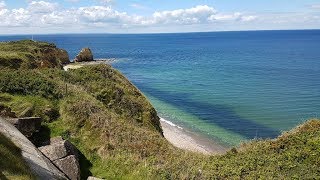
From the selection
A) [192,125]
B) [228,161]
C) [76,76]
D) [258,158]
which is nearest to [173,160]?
[228,161]

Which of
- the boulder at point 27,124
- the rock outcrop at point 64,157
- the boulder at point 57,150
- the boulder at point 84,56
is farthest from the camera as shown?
the boulder at point 84,56

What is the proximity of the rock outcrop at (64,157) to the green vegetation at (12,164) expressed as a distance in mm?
3032

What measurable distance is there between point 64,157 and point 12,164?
5.55 meters

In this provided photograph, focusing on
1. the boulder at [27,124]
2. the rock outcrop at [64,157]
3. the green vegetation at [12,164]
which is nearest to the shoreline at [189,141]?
the boulder at [27,124]

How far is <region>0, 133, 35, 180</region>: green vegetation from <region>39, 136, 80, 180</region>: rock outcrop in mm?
3032

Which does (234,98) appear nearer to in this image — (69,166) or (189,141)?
(189,141)

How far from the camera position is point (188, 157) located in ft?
74.3

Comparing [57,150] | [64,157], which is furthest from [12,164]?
[57,150]

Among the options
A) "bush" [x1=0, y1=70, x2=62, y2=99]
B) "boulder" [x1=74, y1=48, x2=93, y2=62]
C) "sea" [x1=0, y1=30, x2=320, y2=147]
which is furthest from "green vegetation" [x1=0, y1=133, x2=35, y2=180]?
"boulder" [x1=74, y1=48, x2=93, y2=62]

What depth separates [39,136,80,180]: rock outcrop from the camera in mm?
18859

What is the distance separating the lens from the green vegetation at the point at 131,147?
66.5ft

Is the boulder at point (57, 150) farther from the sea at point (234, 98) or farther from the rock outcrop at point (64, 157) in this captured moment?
the sea at point (234, 98)

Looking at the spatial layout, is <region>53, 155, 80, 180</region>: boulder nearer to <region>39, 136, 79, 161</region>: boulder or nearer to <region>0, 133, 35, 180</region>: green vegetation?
<region>39, 136, 79, 161</region>: boulder

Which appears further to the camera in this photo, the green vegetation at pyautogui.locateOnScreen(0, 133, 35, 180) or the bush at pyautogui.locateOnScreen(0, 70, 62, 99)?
the bush at pyautogui.locateOnScreen(0, 70, 62, 99)
